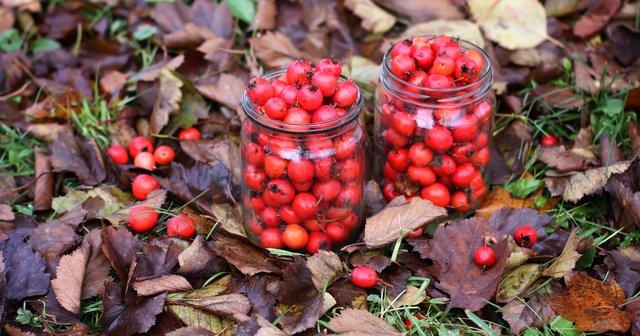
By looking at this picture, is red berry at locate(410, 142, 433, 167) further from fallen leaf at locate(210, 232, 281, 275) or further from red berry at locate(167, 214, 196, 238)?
red berry at locate(167, 214, 196, 238)

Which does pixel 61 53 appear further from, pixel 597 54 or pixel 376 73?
pixel 597 54

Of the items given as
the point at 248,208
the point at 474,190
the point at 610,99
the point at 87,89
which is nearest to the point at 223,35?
the point at 87,89

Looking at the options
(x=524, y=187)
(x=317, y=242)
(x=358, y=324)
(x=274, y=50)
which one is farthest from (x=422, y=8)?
(x=358, y=324)

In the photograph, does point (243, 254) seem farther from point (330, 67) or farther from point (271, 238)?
point (330, 67)

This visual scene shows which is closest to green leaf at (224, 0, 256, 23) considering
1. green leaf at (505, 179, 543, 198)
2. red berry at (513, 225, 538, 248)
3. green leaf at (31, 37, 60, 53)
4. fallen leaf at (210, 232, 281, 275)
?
green leaf at (31, 37, 60, 53)

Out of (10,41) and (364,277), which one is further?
(10,41)

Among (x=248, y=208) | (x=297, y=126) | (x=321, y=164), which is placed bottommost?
(x=248, y=208)
